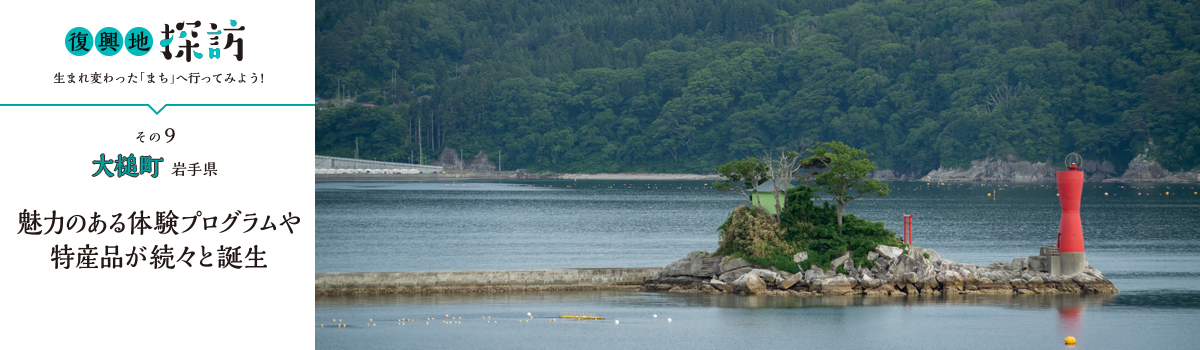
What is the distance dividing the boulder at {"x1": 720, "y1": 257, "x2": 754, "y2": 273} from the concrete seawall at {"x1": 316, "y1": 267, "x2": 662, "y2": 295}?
3242 millimetres

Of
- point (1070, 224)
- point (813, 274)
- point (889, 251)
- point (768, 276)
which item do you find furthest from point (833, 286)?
point (1070, 224)

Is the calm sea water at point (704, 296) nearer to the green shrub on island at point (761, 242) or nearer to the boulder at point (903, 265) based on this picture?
the boulder at point (903, 265)

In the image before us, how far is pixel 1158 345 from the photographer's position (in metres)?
34.9

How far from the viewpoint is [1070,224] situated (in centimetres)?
4150

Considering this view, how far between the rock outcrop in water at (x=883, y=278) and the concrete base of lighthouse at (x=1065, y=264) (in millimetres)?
221

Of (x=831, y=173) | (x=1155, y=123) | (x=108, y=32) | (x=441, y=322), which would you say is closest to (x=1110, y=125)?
(x=1155, y=123)

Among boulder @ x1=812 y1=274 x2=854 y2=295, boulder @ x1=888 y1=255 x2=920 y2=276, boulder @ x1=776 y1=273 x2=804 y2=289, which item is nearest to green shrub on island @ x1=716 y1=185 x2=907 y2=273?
boulder @ x1=776 y1=273 x2=804 y2=289

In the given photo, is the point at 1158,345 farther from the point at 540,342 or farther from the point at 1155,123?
the point at 1155,123

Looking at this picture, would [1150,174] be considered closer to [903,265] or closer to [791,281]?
[903,265]

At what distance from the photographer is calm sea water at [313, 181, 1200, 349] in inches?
1383

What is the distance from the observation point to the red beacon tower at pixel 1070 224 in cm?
4128

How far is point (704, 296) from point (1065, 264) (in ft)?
47.7

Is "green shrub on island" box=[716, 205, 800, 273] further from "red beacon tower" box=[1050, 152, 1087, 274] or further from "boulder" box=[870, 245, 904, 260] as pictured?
"red beacon tower" box=[1050, 152, 1087, 274]

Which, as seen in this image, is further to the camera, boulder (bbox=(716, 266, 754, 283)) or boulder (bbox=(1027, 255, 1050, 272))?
boulder (bbox=(1027, 255, 1050, 272))
